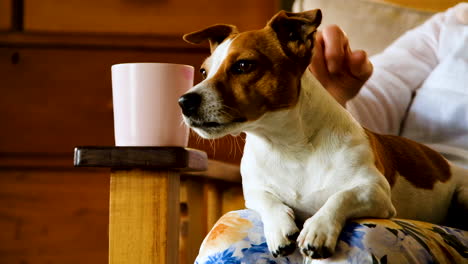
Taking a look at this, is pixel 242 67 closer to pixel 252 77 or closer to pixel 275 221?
pixel 252 77

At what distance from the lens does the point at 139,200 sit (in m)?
0.89

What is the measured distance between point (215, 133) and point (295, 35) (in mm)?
215

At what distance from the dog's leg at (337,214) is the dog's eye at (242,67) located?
24cm

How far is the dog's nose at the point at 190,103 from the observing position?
3.07 feet

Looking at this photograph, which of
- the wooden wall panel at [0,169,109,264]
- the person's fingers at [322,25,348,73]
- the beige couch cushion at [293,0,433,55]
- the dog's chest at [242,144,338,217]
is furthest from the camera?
A: the wooden wall panel at [0,169,109,264]

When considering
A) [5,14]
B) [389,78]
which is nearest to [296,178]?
[389,78]

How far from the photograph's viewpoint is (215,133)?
38.8 inches

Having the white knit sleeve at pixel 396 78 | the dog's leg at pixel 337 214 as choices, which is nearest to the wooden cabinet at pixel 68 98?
the white knit sleeve at pixel 396 78

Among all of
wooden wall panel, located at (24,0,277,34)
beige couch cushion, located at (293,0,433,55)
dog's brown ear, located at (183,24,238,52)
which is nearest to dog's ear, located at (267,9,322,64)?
dog's brown ear, located at (183,24,238,52)

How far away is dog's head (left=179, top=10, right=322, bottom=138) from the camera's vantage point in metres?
0.96

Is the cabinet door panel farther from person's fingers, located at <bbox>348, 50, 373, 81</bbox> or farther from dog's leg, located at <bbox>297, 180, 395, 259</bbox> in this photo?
dog's leg, located at <bbox>297, 180, 395, 259</bbox>

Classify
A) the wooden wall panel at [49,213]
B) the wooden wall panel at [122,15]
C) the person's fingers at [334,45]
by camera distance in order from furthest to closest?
the wooden wall panel at [122,15] → the wooden wall panel at [49,213] → the person's fingers at [334,45]

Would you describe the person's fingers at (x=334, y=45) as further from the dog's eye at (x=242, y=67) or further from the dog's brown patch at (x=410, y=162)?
the dog's eye at (x=242, y=67)

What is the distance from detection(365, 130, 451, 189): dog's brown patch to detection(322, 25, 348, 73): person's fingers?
169mm
